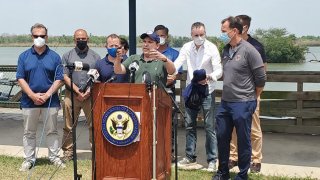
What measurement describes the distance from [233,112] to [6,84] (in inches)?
353

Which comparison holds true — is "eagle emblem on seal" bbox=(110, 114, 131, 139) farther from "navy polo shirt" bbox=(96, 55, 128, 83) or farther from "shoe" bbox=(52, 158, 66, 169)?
"shoe" bbox=(52, 158, 66, 169)

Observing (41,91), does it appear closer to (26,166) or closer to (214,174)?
(26,166)

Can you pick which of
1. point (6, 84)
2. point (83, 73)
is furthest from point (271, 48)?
point (83, 73)

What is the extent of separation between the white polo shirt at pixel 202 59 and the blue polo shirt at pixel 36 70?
164 cm

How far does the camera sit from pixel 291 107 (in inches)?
327

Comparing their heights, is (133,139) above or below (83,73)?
below

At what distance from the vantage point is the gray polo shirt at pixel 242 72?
4750 mm

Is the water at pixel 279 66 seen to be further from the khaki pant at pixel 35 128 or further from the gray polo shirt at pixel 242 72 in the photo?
the gray polo shirt at pixel 242 72

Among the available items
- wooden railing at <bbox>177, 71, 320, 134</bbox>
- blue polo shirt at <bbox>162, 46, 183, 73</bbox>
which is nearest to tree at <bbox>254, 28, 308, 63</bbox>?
wooden railing at <bbox>177, 71, 320, 134</bbox>

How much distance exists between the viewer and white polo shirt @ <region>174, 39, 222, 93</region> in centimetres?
547

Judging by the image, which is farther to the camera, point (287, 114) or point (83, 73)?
point (287, 114)

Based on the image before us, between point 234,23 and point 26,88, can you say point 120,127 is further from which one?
point 26,88

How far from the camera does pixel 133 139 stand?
414 cm

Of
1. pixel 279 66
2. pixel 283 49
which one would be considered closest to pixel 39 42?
pixel 279 66
